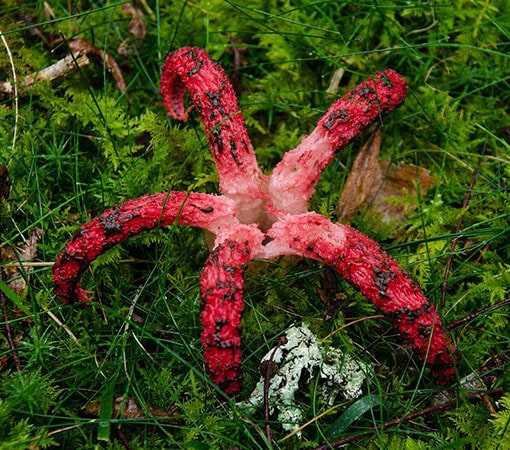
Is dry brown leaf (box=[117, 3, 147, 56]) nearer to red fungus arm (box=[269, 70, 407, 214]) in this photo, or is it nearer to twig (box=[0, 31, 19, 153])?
twig (box=[0, 31, 19, 153])

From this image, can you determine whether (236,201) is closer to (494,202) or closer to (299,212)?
(299,212)

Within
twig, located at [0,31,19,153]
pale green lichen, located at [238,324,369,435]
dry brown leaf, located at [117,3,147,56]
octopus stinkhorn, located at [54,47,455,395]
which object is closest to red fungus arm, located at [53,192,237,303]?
octopus stinkhorn, located at [54,47,455,395]

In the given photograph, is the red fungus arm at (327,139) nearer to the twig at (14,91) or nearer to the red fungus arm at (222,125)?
the red fungus arm at (222,125)

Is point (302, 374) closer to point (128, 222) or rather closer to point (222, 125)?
point (128, 222)

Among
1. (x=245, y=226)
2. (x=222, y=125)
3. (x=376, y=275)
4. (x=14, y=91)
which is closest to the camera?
(x=376, y=275)

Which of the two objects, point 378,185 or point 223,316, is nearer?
point 223,316

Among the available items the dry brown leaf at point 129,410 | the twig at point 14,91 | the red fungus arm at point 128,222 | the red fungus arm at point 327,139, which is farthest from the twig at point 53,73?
the dry brown leaf at point 129,410

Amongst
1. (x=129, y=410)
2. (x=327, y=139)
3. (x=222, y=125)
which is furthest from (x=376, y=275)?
(x=129, y=410)
